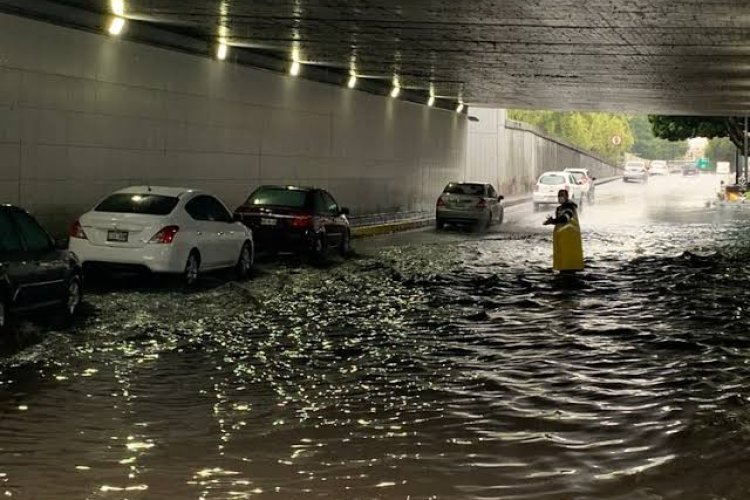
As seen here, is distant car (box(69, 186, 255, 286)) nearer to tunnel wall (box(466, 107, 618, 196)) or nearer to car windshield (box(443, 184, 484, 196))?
car windshield (box(443, 184, 484, 196))

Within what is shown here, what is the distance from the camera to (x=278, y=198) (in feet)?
68.6

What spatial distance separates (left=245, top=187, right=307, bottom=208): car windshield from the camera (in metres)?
20.6

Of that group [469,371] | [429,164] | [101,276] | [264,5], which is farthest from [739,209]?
[469,371]

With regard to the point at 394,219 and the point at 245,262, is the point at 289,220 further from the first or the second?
the point at 394,219

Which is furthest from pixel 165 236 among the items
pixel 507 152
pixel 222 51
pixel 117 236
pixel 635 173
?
pixel 635 173

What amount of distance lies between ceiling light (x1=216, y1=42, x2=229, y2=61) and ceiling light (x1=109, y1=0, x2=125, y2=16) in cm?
439

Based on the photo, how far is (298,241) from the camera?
19.9 meters

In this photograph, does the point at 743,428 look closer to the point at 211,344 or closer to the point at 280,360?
the point at 280,360

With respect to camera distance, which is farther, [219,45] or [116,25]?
[219,45]

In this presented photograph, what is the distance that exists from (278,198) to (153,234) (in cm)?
618

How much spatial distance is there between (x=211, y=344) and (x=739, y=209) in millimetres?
41429

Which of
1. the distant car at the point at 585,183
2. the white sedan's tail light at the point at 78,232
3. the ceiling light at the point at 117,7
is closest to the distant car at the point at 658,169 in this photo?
the distant car at the point at 585,183

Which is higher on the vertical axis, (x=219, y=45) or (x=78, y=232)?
(x=219, y=45)

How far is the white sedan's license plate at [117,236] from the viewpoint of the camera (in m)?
14.9
